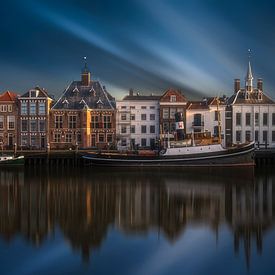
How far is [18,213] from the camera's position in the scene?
70.7 feet

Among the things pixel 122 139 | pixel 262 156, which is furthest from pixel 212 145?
pixel 122 139

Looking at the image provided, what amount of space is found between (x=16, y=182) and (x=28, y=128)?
2952 cm

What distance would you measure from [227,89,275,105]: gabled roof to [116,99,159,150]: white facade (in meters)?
12.1

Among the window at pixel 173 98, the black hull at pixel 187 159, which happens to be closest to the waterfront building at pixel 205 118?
the window at pixel 173 98

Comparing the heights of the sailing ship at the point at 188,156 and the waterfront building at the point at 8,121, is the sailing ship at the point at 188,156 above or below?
below

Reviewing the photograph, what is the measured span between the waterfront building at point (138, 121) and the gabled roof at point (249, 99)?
12.1 m

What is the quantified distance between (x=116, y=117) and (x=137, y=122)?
10.8 feet

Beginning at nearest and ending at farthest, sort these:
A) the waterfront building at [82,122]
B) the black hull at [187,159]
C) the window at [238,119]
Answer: the black hull at [187,159] < the waterfront building at [82,122] < the window at [238,119]

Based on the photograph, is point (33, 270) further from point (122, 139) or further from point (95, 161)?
point (122, 139)

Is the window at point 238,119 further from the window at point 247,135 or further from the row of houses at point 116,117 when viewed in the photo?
the window at point 247,135

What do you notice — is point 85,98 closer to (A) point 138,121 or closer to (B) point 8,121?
(A) point 138,121

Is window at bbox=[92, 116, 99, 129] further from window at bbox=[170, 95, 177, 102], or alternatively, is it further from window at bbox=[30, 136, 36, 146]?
window at bbox=[170, 95, 177, 102]

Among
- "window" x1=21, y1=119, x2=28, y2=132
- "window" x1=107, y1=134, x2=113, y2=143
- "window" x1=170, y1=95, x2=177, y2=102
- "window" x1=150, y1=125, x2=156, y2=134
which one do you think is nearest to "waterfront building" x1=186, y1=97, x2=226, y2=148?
"window" x1=170, y1=95, x2=177, y2=102

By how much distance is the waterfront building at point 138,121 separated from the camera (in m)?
65.1
